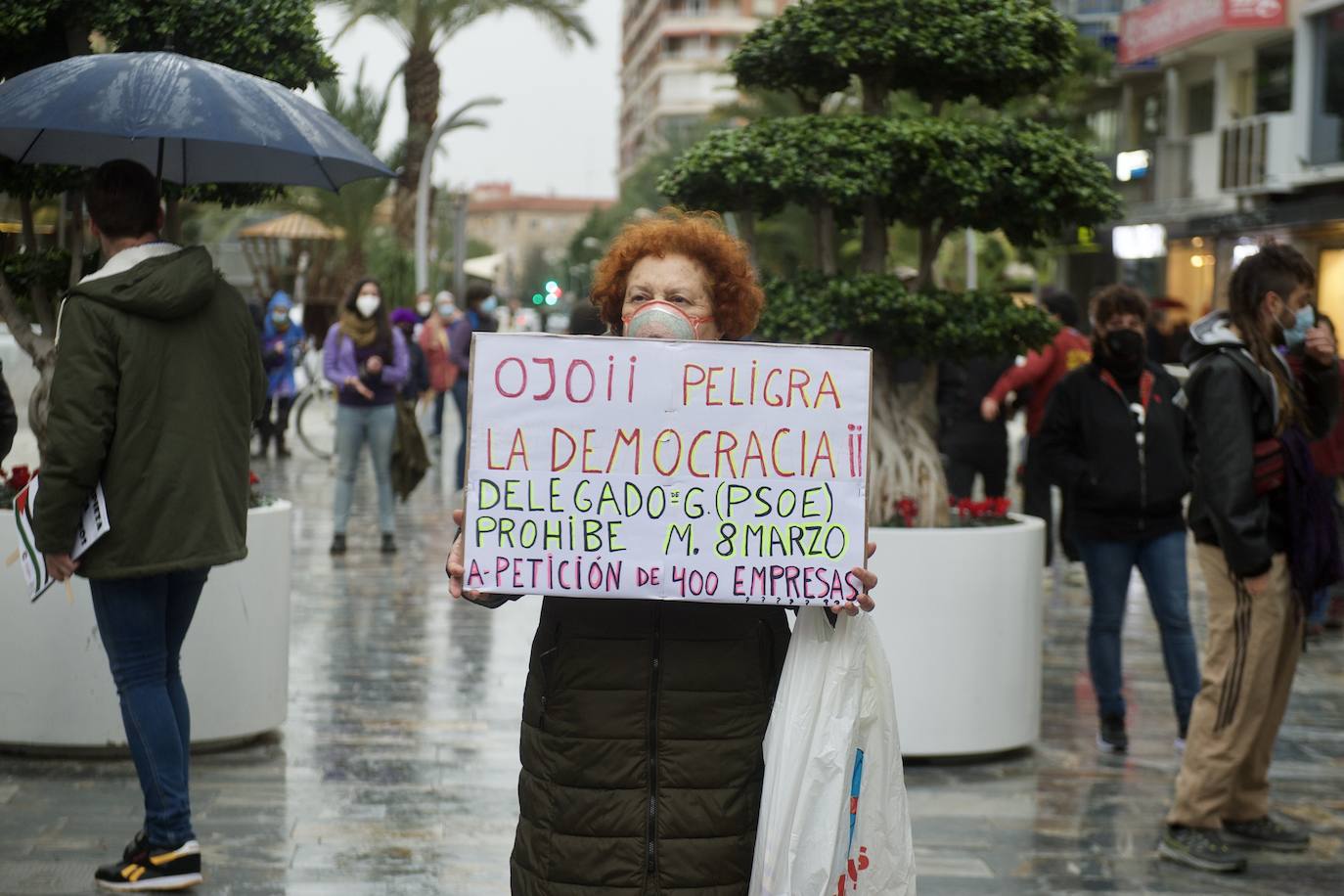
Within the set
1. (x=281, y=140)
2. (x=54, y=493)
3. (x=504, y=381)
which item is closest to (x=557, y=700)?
(x=504, y=381)

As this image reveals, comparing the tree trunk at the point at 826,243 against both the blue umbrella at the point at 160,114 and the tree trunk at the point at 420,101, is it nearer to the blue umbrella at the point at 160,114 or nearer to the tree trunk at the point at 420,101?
the blue umbrella at the point at 160,114

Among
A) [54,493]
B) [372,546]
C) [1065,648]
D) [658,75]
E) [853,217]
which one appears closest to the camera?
[54,493]

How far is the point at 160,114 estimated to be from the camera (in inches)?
214

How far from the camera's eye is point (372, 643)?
920 centimetres

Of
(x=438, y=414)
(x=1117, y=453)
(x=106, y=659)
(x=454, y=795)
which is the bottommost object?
(x=454, y=795)

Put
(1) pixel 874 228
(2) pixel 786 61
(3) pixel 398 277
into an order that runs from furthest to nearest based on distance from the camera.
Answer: (3) pixel 398 277
(1) pixel 874 228
(2) pixel 786 61

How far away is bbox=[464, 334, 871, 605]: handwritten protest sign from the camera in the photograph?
3.32 meters

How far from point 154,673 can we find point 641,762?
2257mm

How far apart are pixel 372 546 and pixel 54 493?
8.22 metres

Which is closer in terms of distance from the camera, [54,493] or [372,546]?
[54,493]

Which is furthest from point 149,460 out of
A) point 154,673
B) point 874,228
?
point 874,228

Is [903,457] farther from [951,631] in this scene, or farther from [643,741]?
[643,741]

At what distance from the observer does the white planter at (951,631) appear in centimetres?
682

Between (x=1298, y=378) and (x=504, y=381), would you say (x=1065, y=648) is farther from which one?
(x=504, y=381)
